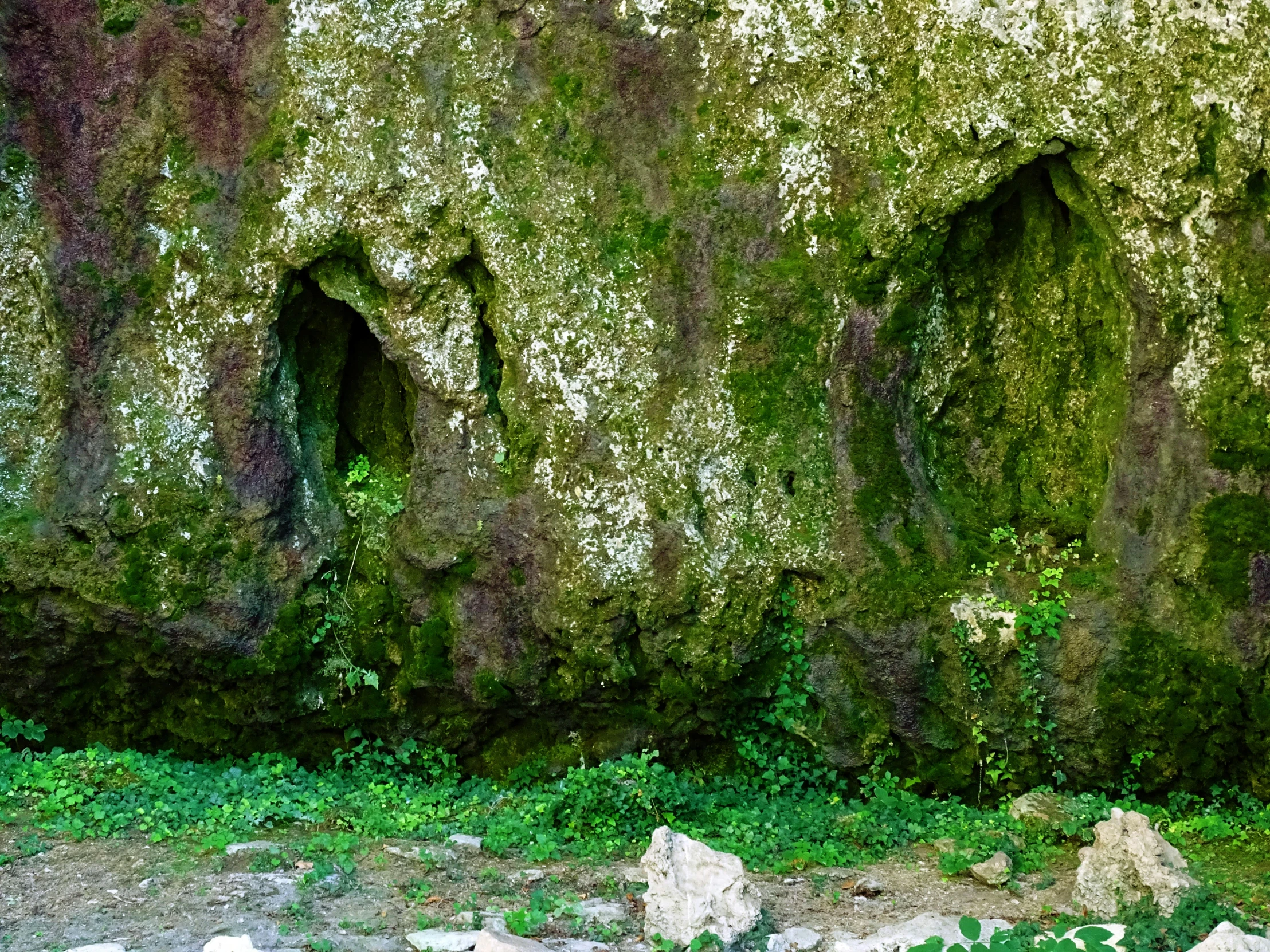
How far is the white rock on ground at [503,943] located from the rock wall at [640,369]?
2.28m

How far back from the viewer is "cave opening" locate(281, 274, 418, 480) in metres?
7.08

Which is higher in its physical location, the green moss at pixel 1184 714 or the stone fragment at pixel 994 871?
the green moss at pixel 1184 714

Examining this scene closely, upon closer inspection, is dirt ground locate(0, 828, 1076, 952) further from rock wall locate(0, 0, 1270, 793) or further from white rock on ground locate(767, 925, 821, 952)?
rock wall locate(0, 0, 1270, 793)

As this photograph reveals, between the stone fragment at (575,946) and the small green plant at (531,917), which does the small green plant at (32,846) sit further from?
the stone fragment at (575,946)

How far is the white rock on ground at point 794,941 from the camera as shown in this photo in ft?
15.7

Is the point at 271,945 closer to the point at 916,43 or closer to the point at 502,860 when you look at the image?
the point at 502,860

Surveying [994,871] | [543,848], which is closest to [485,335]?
[543,848]

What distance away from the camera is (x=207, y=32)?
6703mm

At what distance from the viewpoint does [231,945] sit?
4.43 meters

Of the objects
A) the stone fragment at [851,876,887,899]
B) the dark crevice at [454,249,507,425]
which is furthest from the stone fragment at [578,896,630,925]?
the dark crevice at [454,249,507,425]

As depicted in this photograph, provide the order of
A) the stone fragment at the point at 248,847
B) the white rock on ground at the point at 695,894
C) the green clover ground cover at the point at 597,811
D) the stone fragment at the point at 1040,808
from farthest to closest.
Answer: the stone fragment at the point at 1040,808 → the green clover ground cover at the point at 597,811 → the stone fragment at the point at 248,847 → the white rock on ground at the point at 695,894

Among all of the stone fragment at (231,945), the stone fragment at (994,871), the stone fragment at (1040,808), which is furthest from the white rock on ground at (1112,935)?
the stone fragment at (231,945)

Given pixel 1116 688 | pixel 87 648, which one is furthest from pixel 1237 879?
pixel 87 648

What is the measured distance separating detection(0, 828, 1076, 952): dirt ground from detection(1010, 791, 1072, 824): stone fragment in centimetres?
33
